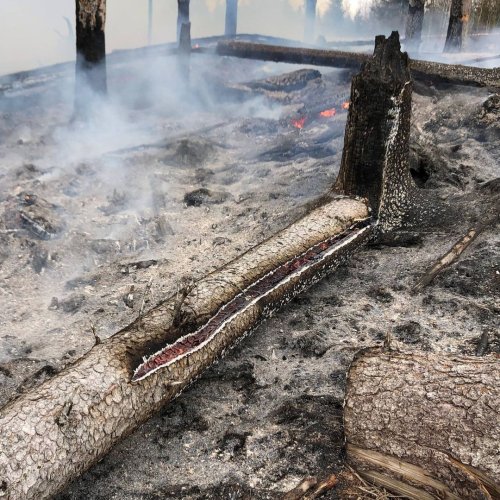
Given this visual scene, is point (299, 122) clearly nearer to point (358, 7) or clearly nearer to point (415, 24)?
point (415, 24)

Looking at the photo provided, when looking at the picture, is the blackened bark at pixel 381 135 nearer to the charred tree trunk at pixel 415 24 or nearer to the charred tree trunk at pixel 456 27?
the charred tree trunk at pixel 456 27

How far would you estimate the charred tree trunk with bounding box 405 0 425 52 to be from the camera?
15141mm

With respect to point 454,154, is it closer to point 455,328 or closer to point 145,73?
point 455,328

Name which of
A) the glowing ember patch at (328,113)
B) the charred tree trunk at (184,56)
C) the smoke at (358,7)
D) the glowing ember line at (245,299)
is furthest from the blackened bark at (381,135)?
the smoke at (358,7)

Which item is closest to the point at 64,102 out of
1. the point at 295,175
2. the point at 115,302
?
the point at 295,175

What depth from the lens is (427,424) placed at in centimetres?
237

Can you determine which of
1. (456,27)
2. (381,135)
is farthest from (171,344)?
(456,27)

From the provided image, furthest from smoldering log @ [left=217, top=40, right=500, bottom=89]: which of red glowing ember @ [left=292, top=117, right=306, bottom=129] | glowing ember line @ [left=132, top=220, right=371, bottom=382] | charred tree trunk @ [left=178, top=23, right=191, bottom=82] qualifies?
glowing ember line @ [left=132, top=220, right=371, bottom=382]

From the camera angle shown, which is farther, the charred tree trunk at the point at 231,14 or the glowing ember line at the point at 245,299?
the charred tree trunk at the point at 231,14

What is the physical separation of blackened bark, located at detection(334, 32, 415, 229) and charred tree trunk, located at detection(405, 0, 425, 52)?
11588 mm

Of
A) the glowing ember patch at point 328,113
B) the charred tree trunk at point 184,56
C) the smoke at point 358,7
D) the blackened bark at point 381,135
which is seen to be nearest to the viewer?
the blackened bark at point 381,135

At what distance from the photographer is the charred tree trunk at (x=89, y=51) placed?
887 cm

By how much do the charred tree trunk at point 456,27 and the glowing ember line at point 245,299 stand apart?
10.8m

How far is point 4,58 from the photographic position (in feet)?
93.6
